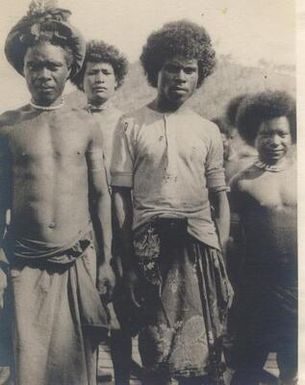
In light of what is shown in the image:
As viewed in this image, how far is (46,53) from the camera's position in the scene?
2627 millimetres

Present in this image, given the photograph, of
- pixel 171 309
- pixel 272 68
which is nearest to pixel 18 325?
pixel 171 309

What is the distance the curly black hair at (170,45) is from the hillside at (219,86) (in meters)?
0.04

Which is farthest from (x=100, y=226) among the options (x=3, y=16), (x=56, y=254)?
(x=3, y=16)

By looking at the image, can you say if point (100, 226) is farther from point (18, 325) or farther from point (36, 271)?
point (18, 325)

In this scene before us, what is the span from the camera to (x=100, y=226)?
2615mm

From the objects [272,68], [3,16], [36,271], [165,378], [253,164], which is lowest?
[165,378]

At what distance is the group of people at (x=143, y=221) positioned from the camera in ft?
8.46

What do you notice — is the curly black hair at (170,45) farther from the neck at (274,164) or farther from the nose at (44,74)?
the neck at (274,164)

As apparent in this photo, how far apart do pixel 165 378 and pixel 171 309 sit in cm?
24

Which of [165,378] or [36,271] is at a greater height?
[36,271]

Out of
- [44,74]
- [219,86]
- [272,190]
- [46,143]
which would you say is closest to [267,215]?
[272,190]

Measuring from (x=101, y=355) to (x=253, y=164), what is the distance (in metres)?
0.88

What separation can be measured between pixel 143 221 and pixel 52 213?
1.06 feet

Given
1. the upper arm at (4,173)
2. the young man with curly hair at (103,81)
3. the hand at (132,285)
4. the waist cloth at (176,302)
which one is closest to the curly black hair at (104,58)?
the young man with curly hair at (103,81)
